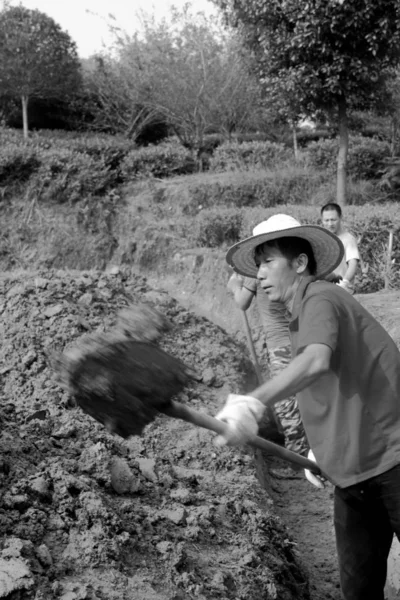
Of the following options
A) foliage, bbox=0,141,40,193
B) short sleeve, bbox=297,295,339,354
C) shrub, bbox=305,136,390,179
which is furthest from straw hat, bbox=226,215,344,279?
shrub, bbox=305,136,390,179

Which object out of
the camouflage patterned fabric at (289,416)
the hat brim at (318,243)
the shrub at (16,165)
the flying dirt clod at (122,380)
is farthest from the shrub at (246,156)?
Answer: the flying dirt clod at (122,380)

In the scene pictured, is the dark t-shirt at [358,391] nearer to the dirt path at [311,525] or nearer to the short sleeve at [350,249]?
the dirt path at [311,525]

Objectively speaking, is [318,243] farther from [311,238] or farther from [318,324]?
[318,324]

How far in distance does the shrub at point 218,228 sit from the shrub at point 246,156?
15.5 ft

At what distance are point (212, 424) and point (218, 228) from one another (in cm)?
1011

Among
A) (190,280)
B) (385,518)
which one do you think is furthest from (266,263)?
(190,280)

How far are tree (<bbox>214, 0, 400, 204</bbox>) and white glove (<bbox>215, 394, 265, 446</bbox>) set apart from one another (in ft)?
34.7

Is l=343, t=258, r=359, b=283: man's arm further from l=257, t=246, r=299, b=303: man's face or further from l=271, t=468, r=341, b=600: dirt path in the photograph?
l=257, t=246, r=299, b=303: man's face

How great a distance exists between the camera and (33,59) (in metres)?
21.4

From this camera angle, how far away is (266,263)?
114 inches

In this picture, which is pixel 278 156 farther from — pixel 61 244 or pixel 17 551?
pixel 17 551

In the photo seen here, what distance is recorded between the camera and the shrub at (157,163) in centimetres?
1585

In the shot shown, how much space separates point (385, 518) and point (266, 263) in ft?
3.79

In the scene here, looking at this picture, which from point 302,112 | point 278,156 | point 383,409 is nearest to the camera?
point 383,409
